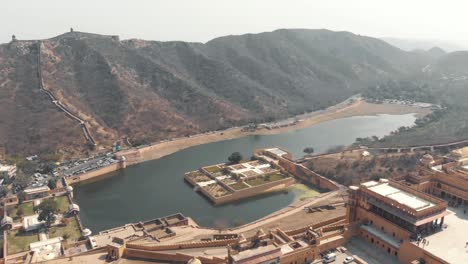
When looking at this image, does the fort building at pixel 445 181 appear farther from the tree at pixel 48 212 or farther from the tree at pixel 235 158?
the tree at pixel 48 212

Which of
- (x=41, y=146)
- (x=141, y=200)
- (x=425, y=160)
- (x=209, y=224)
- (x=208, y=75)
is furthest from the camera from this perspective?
(x=208, y=75)

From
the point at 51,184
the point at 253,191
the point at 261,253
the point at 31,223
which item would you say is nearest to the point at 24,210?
the point at 31,223

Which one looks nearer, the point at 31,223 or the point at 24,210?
the point at 31,223

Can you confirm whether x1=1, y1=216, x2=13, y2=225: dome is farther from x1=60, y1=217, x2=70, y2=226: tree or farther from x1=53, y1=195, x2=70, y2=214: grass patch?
Answer: x1=53, y1=195, x2=70, y2=214: grass patch

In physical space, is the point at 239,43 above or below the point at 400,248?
above

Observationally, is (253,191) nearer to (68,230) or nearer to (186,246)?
(186,246)

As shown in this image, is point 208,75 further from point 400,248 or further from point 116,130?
point 400,248

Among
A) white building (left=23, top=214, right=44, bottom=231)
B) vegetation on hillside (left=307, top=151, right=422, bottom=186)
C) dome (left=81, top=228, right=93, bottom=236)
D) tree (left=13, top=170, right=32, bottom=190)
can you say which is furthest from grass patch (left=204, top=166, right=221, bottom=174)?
white building (left=23, top=214, right=44, bottom=231)

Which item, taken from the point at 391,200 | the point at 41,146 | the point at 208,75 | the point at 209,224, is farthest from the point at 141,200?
the point at 208,75
